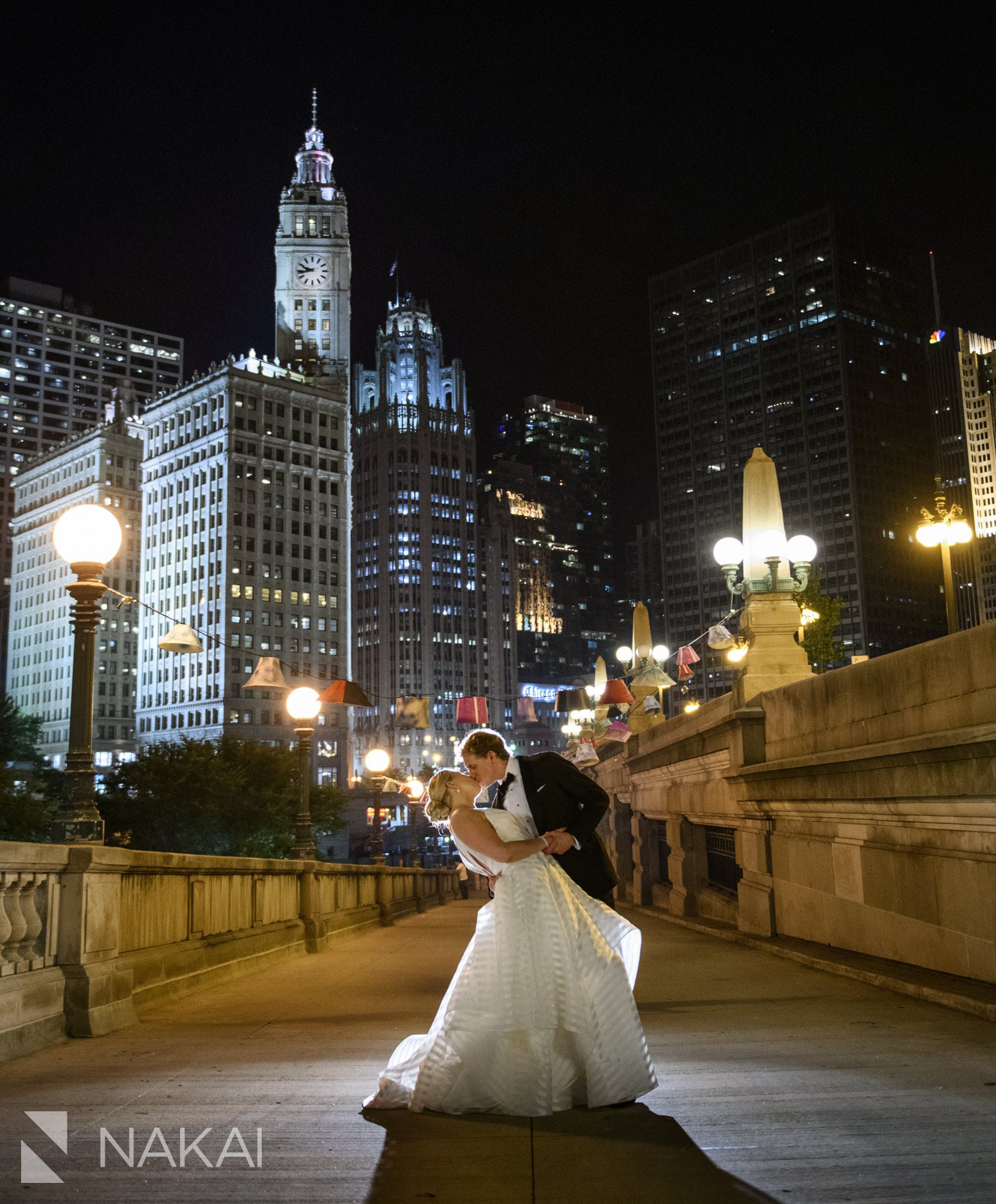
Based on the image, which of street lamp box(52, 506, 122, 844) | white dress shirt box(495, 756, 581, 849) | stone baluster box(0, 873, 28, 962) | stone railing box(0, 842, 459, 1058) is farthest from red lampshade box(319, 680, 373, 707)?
white dress shirt box(495, 756, 581, 849)

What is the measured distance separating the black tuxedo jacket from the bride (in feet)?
0.63

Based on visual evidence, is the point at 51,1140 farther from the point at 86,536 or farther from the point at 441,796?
the point at 86,536

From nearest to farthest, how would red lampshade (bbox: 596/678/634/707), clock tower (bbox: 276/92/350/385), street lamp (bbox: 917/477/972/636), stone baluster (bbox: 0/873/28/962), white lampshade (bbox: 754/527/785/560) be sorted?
1. stone baluster (bbox: 0/873/28/962)
2. white lampshade (bbox: 754/527/785/560)
3. street lamp (bbox: 917/477/972/636)
4. red lampshade (bbox: 596/678/634/707)
5. clock tower (bbox: 276/92/350/385)

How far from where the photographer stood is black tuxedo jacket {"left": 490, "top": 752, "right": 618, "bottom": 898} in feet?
20.4

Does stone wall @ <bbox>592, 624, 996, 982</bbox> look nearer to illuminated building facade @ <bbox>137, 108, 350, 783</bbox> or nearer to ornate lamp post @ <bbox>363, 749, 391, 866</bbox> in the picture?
ornate lamp post @ <bbox>363, 749, 391, 866</bbox>

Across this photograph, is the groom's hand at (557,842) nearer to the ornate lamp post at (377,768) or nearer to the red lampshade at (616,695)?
the ornate lamp post at (377,768)

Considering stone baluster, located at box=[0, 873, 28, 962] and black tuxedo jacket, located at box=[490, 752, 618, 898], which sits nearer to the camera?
black tuxedo jacket, located at box=[490, 752, 618, 898]

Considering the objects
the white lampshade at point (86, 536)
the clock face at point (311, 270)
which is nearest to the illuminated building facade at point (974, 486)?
the clock face at point (311, 270)

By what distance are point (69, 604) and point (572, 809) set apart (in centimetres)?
15170

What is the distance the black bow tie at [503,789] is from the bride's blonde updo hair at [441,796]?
0.82 ft

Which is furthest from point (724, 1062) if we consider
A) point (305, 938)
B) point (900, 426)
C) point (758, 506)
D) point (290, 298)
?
point (900, 426)

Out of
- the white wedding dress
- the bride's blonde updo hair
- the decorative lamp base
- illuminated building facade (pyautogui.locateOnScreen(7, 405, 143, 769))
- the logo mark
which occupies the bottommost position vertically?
the logo mark

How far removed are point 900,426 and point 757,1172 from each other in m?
170

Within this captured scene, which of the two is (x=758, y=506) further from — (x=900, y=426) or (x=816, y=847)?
(x=900, y=426)
